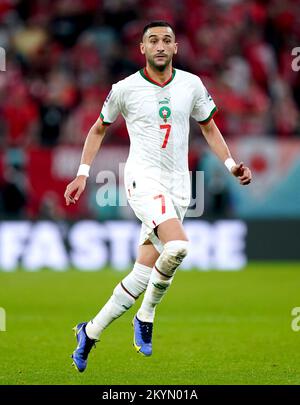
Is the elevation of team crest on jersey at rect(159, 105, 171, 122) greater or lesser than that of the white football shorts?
greater

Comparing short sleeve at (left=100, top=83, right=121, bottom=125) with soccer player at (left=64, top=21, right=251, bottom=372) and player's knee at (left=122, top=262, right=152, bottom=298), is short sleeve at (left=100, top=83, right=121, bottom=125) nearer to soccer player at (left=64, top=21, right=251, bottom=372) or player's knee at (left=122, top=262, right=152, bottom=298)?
soccer player at (left=64, top=21, right=251, bottom=372)

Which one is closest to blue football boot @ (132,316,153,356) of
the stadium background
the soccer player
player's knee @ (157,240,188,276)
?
the soccer player

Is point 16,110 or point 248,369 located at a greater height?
point 16,110

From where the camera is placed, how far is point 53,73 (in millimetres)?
18516

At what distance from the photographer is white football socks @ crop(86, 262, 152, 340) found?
7352 millimetres

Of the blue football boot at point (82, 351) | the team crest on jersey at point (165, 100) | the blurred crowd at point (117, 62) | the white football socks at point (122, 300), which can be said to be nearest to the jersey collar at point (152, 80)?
the team crest on jersey at point (165, 100)

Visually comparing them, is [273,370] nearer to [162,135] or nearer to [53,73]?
[162,135]

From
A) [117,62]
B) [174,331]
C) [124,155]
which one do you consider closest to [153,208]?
[174,331]

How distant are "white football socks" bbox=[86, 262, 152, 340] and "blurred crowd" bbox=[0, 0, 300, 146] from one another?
380 inches

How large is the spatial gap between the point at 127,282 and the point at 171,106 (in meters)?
1.35

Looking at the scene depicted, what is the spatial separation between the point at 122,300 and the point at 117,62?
11467mm

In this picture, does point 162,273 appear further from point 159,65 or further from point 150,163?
point 159,65

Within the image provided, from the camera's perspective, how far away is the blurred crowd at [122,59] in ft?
57.0

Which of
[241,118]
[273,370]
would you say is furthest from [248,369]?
[241,118]
